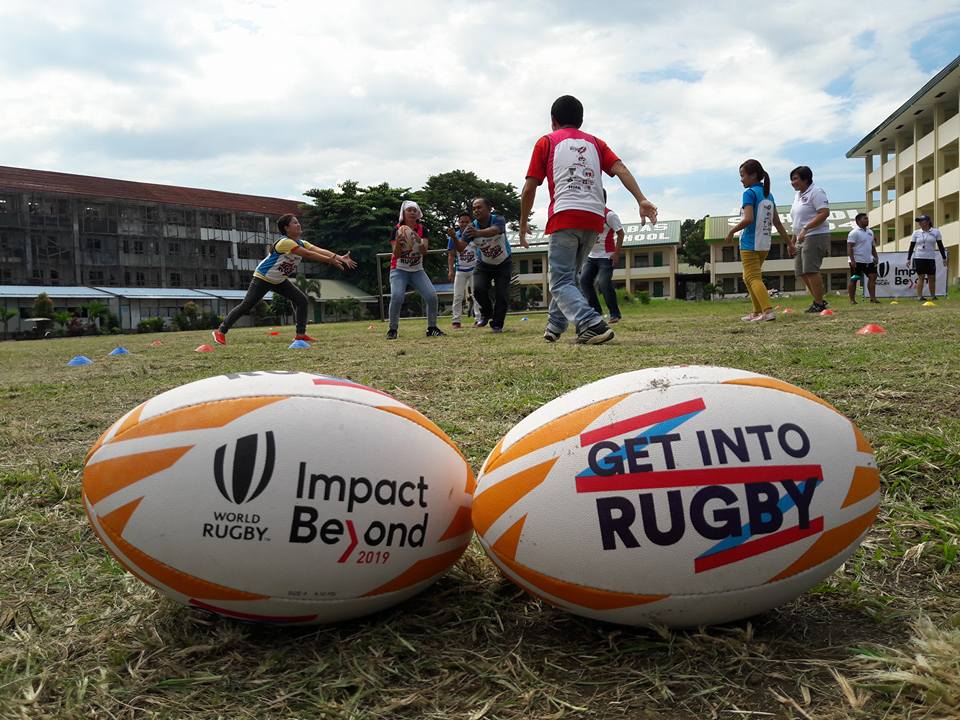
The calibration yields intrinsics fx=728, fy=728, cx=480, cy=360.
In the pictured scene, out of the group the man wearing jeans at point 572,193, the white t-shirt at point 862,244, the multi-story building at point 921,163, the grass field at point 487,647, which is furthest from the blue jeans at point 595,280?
the multi-story building at point 921,163

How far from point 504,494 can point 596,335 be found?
523 cm

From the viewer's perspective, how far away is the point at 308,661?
1.83 meters

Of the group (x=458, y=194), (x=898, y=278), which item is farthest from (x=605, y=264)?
(x=458, y=194)

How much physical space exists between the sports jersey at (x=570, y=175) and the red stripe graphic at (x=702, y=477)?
5.42m

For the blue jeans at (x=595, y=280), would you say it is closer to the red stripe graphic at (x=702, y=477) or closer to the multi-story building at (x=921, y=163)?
the red stripe graphic at (x=702, y=477)

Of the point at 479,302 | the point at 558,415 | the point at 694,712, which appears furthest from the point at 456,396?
the point at 479,302

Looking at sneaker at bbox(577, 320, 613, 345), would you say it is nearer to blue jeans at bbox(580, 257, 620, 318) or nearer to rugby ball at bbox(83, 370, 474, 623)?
blue jeans at bbox(580, 257, 620, 318)

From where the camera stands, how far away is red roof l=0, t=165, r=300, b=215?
4891cm

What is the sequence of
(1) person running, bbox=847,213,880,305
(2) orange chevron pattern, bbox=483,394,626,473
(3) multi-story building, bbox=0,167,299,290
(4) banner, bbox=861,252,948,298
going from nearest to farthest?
(2) orange chevron pattern, bbox=483,394,626,473
(1) person running, bbox=847,213,880,305
(4) banner, bbox=861,252,948,298
(3) multi-story building, bbox=0,167,299,290

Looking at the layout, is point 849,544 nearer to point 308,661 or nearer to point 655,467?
point 655,467

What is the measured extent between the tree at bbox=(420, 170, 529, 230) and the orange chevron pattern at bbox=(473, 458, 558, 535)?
5839cm

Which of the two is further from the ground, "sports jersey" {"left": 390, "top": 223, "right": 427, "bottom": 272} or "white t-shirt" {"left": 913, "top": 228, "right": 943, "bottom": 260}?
"white t-shirt" {"left": 913, "top": 228, "right": 943, "bottom": 260}

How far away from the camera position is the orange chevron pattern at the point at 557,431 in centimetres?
197

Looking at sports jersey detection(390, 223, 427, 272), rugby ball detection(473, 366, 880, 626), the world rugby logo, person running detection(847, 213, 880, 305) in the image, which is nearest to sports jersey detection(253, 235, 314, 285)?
sports jersey detection(390, 223, 427, 272)
